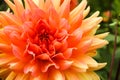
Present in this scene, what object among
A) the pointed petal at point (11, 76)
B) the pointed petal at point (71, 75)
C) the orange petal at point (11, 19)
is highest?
the orange petal at point (11, 19)

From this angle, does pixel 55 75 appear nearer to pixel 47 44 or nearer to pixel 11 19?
pixel 47 44

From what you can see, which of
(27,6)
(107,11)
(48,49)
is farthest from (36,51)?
(107,11)

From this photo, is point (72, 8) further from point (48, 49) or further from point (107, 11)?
point (107, 11)

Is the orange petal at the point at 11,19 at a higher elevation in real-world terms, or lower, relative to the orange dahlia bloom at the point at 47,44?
higher

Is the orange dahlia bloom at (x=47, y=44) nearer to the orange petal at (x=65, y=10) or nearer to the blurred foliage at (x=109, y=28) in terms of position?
the orange petal at (x=65, y=10)

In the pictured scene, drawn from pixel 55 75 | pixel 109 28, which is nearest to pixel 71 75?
pixel 55 75

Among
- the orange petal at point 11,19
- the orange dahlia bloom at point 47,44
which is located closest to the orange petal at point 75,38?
the orange dahlia bloom at point 47,44

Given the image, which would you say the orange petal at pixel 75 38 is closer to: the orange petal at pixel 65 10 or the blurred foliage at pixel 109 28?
the orange petal at pixel 65 10

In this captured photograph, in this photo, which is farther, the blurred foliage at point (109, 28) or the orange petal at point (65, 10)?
the blurred foliage at point (109, 28)

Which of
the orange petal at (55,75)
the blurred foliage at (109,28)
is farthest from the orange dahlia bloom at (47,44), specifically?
the blurred foliage at (109,28)
